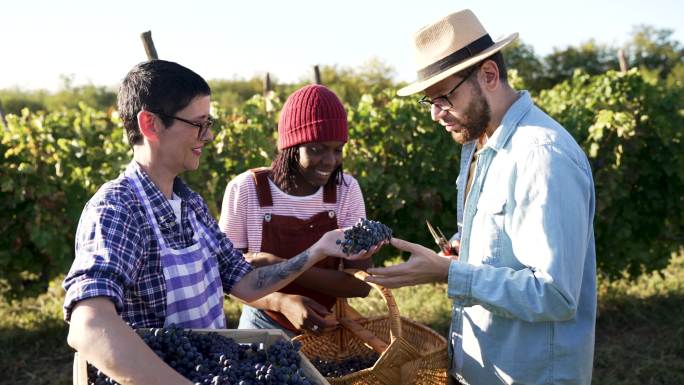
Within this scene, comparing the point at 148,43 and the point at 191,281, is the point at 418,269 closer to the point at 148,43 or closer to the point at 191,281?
the point at 191,281

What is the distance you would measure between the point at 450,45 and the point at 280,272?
1.09 metres

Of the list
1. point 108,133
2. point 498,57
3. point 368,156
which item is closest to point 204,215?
point 498,57

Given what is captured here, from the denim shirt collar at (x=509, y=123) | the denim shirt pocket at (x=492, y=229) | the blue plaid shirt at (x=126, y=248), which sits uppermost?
the denim shirt collar at (x=509, y=123)

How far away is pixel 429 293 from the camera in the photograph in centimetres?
727

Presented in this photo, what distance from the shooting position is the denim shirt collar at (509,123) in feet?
7.85

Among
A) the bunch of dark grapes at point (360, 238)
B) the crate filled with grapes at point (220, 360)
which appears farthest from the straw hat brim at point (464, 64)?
the crate filled with grapes at point (220, 360)

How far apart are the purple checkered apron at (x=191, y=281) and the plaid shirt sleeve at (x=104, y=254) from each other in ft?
0.42

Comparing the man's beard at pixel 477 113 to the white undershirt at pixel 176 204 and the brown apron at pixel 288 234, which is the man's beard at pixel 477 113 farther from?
the white undershirt at pixel 176 204

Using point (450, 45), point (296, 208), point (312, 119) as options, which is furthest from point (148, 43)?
point (450, 45)

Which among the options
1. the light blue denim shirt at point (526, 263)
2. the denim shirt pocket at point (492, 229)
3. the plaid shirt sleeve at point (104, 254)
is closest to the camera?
the plaid shirt sleeve at point (104, 254)

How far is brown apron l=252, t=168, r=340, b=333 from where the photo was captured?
296 centimetres

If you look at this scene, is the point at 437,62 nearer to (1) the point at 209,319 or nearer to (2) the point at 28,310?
(1) the point at 209,319

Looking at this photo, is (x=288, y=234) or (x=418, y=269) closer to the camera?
(x=418, y=269)

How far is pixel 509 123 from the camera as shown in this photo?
7.91ft
